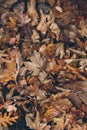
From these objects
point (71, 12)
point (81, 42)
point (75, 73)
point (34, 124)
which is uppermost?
point (71, 12)

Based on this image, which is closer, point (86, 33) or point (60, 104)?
point (60, 104)

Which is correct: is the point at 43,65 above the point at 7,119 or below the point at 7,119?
above

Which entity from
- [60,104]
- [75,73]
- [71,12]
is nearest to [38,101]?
[60,104]

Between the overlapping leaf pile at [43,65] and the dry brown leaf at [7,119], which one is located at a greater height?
the overlapping leaf pile at [43,65]

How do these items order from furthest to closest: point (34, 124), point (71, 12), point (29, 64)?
point (71, 12), point (29, 64), point (34, 124)

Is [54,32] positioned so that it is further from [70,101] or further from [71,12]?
[70,101]

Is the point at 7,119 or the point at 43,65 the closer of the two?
the point at 7,119

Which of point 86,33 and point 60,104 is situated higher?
point 86,33

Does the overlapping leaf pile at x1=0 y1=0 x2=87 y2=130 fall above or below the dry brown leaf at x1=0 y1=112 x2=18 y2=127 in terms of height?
above
